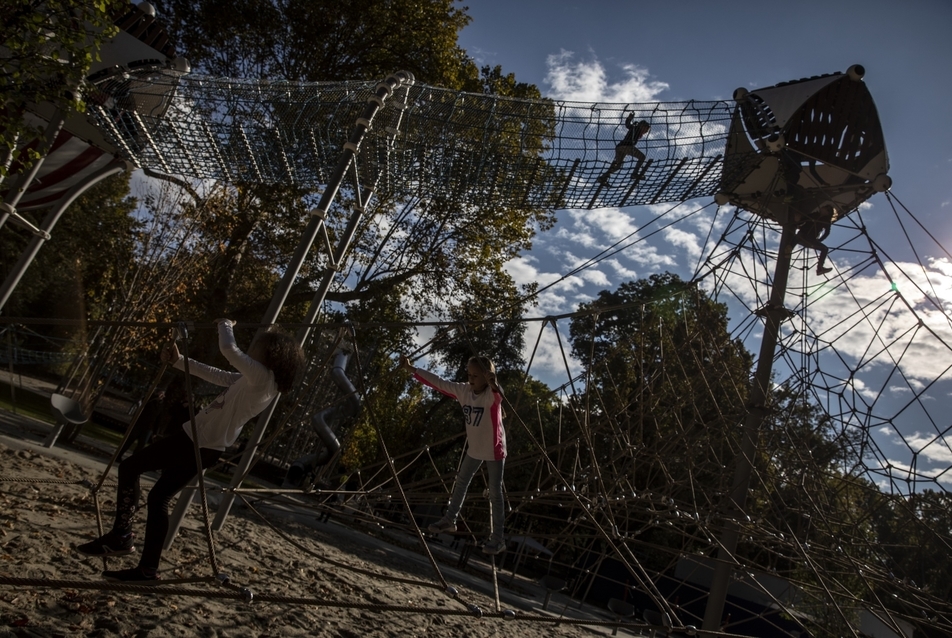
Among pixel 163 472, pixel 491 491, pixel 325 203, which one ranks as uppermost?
pixel 325 203

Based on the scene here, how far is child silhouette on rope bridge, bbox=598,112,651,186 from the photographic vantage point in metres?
6.09

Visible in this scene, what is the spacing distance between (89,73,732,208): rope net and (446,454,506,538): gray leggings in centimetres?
279

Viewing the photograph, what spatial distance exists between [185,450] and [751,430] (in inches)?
171

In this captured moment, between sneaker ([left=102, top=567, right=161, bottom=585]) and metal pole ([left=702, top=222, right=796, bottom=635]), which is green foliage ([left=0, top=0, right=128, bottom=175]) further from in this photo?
metal pole ([left=702, top=222, right=796, bottom=635])

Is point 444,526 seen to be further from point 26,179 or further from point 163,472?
point 26,179

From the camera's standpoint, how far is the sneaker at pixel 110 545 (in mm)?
3597

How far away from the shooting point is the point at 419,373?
4.71 metres

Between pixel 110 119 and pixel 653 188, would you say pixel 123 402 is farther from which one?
pixel 653 188

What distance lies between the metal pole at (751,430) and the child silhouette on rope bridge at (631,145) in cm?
141

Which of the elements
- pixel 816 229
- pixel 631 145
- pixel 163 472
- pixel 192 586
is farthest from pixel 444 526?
pixel 816 229

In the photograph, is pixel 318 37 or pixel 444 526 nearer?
pixel 444 526

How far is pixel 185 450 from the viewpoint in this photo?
11.8 feet

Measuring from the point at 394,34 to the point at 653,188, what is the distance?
31.9 ft

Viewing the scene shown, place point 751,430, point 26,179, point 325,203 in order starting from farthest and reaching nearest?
point 26,179 → point 325,203 → point 751,430
